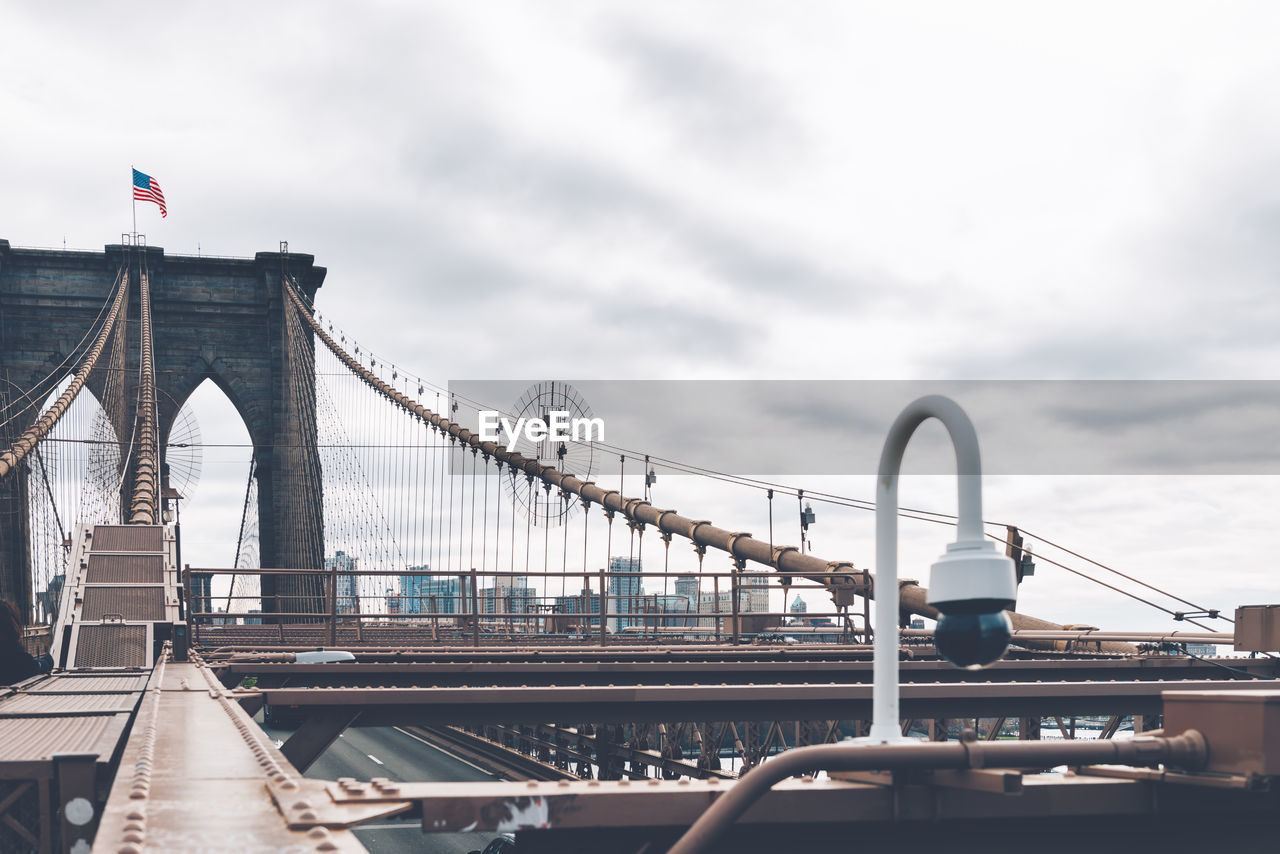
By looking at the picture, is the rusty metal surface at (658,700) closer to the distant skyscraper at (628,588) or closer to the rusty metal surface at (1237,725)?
the distant skyscraper at (628,588)

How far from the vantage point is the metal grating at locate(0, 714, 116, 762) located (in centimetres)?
461

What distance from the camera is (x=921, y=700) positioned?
12508 millimetres

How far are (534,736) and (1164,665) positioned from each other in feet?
70.0

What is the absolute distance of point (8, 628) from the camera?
9.50 meters

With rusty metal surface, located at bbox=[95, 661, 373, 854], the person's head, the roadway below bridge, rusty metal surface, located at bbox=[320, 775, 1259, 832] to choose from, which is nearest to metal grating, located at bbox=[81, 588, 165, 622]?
the person's head

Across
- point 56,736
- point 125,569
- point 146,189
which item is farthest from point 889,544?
point 146,189

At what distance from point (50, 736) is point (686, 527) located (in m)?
25.9

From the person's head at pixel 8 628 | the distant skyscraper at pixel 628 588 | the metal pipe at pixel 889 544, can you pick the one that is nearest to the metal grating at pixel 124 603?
the person's head at pixel 8 628

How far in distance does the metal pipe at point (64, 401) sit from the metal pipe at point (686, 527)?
236 inches

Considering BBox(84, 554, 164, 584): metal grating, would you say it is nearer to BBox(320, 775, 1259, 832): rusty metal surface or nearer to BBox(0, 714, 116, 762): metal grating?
BBox(0, 714, 116, 762): metal grating

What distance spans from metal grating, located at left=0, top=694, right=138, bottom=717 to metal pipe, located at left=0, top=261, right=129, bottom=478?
20.0 metres

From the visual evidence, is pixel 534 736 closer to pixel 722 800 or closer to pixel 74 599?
pixel 74 599

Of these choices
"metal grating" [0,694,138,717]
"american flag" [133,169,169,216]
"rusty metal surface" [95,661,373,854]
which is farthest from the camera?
"american flag" [133,169,169,216]

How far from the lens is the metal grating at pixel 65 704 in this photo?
6285 millimetres
